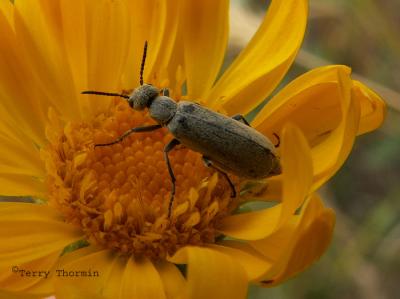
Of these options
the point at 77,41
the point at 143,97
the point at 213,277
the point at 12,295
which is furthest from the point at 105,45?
the point at 213,277

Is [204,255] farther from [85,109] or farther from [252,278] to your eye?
[85,109]

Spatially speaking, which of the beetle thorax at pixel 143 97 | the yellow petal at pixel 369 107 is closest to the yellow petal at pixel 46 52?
the beetle thorax at pixel 143 97

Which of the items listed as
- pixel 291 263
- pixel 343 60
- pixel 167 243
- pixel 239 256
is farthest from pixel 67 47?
pixel 343 60

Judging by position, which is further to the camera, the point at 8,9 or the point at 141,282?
the point at 8,9

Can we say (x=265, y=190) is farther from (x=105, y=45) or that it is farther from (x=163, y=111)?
(x=105, y=45)

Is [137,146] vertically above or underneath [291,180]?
underneath

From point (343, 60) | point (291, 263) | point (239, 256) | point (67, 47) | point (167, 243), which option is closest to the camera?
point (291, 263)
